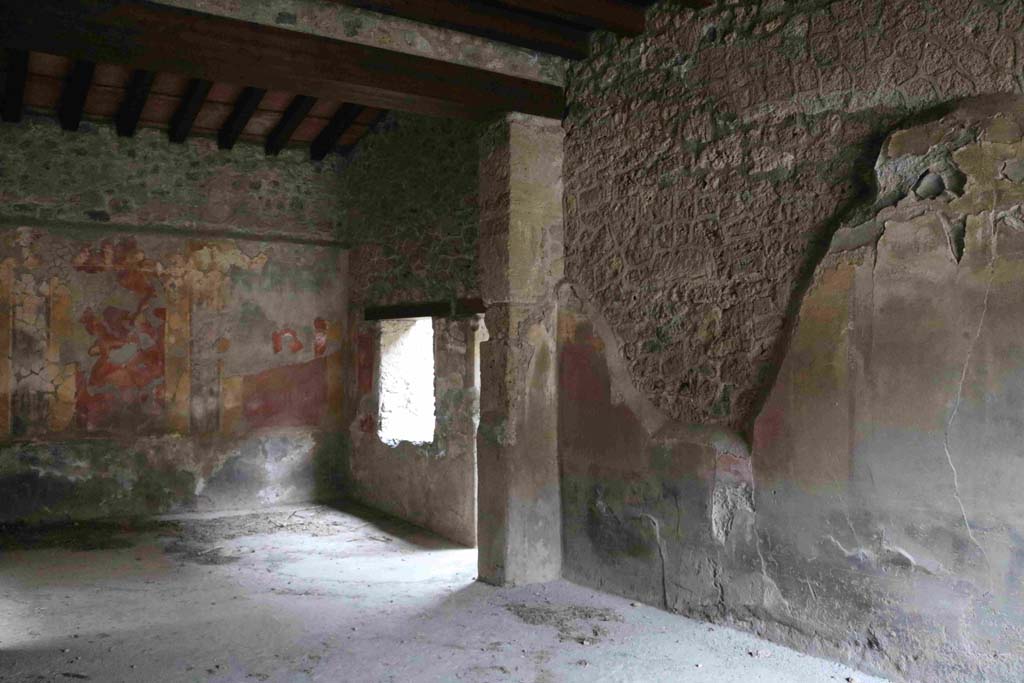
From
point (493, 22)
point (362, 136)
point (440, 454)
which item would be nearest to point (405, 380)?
point (440, 454)

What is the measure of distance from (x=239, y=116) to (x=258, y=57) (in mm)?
3054

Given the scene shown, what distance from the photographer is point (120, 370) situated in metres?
6.99

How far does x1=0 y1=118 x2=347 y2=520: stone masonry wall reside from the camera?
21.9 ft

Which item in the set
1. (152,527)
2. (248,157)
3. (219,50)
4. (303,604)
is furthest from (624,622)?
(248,157)

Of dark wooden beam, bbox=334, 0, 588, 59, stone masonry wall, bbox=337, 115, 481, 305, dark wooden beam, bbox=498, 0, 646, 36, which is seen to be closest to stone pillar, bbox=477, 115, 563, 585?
dark wooden beam, bbox=334, 0, 588, 59

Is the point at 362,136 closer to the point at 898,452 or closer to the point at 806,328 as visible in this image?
the point at 806,328

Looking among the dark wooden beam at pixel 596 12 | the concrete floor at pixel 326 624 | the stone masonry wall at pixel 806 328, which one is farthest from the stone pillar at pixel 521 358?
the dark wooden beam at pixel 596 12

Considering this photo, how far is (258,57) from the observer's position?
154 inches

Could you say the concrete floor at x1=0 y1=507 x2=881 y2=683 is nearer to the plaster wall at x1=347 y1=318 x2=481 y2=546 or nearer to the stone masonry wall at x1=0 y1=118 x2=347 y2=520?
the plaster wall at x1=347 y1=318 x2=481 y2=546

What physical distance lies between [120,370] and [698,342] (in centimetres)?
514

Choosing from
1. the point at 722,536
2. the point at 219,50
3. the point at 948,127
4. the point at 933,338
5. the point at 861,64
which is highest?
the point at 219,50

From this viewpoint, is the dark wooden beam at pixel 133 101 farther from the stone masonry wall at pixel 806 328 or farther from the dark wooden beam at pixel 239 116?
the stone masonry wall at pixel 806 328

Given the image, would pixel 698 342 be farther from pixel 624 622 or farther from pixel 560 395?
pixel 624 622

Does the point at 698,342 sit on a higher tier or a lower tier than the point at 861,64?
lower
